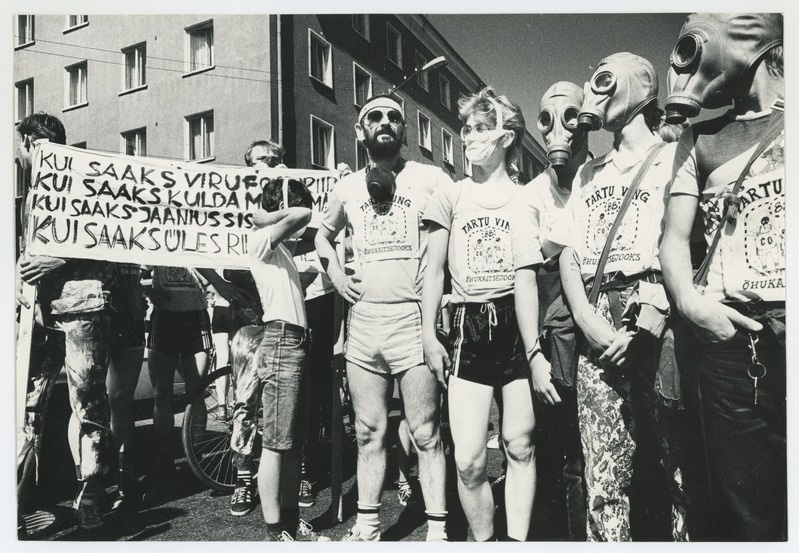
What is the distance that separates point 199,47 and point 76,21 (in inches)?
27.2

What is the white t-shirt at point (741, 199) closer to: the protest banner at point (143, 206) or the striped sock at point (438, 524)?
the striped sock at point (438, 524)

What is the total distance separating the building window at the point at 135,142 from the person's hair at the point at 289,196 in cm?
122

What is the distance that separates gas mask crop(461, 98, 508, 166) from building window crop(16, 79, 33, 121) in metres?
2.57

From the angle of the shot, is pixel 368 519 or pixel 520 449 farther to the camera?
pixel 368 519

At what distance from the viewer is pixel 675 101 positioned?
256 cm

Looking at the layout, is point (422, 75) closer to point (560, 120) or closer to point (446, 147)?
point (446, 147)

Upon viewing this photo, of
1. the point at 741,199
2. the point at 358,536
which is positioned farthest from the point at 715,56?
the point at 358,536

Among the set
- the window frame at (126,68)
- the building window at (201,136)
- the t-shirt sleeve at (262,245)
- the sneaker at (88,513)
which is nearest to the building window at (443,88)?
the t-shirt sleeve at (262,245)

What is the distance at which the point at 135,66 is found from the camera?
426 centimetres

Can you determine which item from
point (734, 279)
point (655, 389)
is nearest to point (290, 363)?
point (655, 389)

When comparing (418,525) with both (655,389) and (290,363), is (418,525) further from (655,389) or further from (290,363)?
(655,389)

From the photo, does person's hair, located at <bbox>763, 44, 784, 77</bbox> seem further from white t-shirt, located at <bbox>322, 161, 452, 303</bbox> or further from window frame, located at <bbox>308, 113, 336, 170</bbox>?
window frame, located at <bbox>308, 113, 336, 170</bbox>

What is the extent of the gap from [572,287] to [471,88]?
156 centimetres

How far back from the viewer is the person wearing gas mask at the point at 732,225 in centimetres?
245
